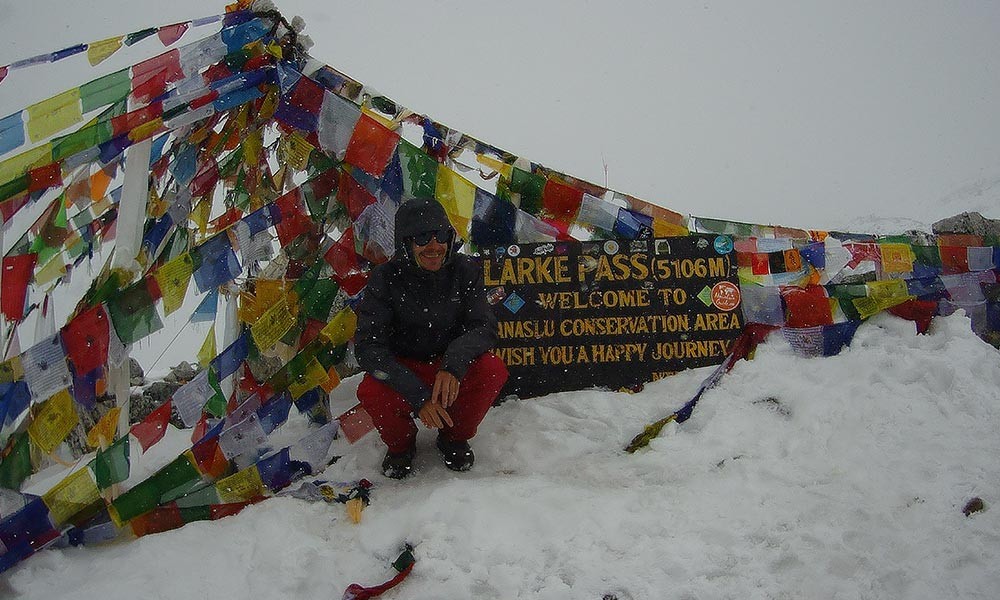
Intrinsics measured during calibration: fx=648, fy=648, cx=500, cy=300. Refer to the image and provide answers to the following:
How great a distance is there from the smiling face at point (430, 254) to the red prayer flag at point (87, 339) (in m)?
1.65

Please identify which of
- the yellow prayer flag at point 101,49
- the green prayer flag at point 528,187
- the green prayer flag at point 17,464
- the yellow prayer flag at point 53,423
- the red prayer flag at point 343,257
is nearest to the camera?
the green prayer flag at point 17,464

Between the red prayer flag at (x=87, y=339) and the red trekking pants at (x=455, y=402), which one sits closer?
the red prayer flag at (x=87, y=339)

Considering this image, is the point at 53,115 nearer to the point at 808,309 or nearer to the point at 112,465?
the point at 112,465

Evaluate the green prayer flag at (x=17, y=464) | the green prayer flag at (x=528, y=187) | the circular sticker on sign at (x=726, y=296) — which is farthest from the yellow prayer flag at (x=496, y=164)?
the green prayer flag at (x=17, y=464)

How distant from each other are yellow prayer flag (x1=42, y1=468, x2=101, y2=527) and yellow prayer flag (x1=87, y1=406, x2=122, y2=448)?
316 mm

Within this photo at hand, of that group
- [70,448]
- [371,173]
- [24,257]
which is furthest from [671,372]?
[24,257]

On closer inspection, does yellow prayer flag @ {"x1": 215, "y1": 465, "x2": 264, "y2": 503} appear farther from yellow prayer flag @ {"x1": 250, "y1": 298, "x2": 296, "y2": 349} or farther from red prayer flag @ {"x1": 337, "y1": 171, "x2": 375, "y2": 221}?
red prayer flag @ {"x1": 337, "y1": 171, "x2": 375, "y2": 221}

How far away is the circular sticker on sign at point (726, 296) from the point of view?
4.46m

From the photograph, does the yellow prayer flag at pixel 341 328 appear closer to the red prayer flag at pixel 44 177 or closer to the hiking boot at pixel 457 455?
the hiking boot at pixel 457 455

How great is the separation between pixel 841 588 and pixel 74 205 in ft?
15.7

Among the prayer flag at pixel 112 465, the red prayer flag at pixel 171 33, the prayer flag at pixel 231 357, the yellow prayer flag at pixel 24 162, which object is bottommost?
the prayer flag at pixel 112 465

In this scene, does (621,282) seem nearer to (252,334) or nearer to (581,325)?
(581,325)

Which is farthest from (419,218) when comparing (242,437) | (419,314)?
(242,437)

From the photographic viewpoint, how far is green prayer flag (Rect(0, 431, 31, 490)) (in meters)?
3.14
